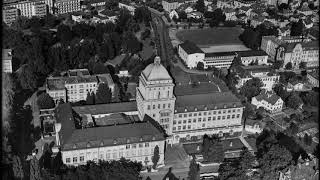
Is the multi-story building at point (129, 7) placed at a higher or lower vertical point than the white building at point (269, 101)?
higher

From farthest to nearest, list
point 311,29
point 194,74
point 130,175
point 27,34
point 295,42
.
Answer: point 311,29
point 27,34
point 295,42
point 194,74
point 130,175

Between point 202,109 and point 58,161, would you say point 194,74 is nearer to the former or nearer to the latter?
point 202,109

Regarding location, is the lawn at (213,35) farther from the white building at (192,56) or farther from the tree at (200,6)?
the white building at (192,56)

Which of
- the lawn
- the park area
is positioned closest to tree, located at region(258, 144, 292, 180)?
the park area

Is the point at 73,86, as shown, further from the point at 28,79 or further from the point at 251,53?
the point at 251,53

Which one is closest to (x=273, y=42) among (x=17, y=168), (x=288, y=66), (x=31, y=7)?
(x=288, y=66)

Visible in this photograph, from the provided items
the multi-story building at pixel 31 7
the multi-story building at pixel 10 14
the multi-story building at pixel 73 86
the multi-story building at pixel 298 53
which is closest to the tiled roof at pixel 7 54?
the multi-story building at pixel 73 86

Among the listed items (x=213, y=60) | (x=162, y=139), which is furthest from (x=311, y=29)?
(x=162, y=139)
